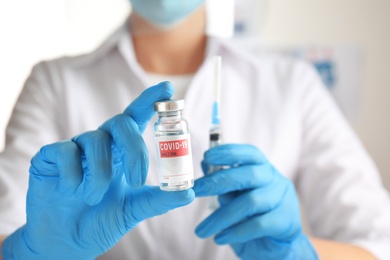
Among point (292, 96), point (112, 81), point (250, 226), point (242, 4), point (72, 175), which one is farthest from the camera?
point (242, 4)

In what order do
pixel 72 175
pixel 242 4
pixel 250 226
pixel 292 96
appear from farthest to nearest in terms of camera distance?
pixel 242 4 → pixel 292 96 → pixel 250 226 → pixel 72 175

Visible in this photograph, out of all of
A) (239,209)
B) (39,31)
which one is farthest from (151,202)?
(39,31)

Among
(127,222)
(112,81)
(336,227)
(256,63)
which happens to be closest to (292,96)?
(256,63)

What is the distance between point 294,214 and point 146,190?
32 cm

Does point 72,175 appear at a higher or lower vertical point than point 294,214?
higher

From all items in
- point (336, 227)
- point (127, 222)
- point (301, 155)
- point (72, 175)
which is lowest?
point (336, 227)

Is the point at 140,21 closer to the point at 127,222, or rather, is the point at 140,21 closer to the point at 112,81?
the point at 112,81

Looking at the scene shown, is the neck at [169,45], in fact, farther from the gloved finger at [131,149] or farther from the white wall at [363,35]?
the white wall at [363,35]

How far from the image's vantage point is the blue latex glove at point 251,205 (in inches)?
29.5

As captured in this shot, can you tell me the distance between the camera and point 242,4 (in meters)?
1.38

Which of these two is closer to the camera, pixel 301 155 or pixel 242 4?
pixel 301 155

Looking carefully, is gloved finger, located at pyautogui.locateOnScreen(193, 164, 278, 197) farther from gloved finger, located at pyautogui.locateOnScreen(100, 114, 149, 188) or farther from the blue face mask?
the blue face mask

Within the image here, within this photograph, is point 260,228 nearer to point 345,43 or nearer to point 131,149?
point 131,149

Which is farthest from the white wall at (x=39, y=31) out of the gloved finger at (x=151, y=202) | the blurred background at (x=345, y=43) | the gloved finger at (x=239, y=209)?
the blurred background at (x=345, y=43)
